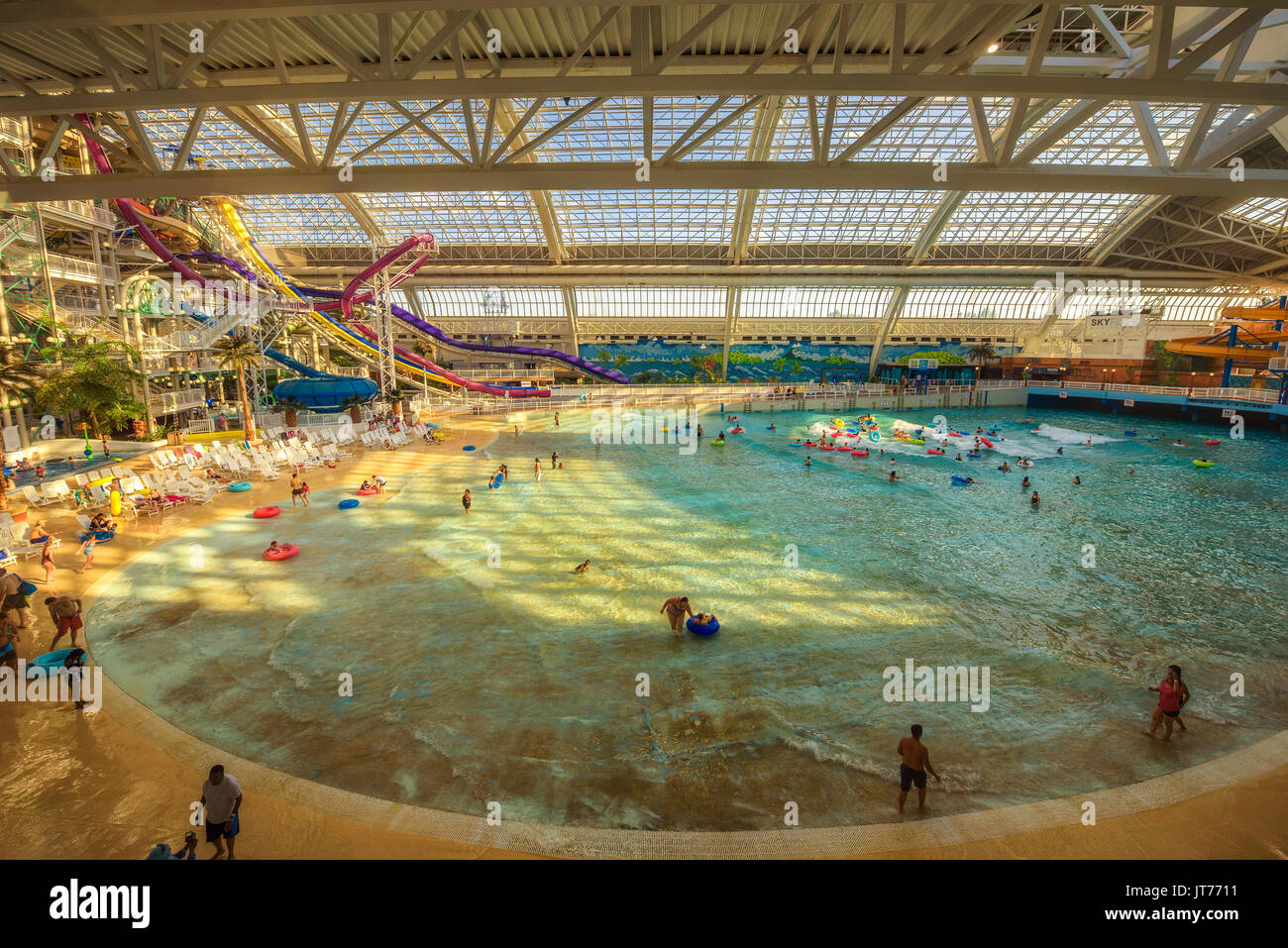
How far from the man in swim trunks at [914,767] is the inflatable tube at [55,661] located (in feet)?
38.0

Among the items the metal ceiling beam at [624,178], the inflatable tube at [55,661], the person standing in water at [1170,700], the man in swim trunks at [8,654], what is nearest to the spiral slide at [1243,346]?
the metal ceiling beam at [624,178]

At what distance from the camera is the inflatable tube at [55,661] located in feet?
30.5

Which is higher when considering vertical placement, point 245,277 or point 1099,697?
point 245,277

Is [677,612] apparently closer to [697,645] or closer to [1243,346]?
[697,645]

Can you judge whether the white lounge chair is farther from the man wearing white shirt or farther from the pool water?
the man wearing white shirt

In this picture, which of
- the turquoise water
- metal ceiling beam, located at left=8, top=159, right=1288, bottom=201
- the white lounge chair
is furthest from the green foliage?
metal ceiling beam, located at left=8, top=159, right=1288, bottom=201

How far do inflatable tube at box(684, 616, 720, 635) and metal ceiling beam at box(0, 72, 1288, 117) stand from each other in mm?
8844

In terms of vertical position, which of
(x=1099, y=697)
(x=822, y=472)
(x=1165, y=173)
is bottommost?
(x=1099, y=697)

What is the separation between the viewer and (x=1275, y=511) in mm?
22094
